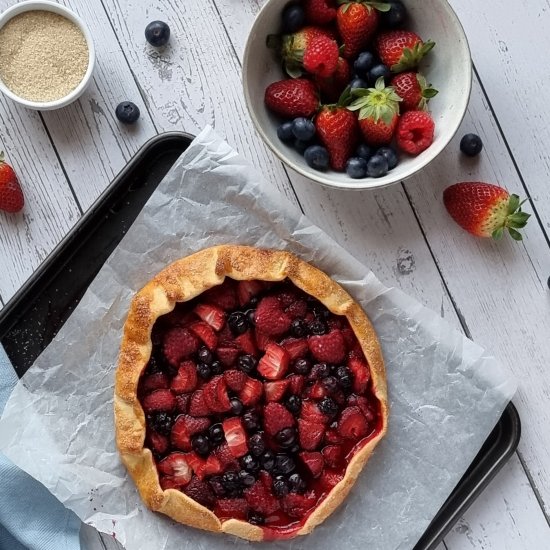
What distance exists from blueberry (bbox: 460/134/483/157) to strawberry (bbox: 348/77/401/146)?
0.98ft

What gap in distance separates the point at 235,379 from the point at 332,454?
0.34m

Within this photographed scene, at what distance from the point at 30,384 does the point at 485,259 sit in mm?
1364

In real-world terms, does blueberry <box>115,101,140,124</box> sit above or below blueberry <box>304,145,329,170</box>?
above

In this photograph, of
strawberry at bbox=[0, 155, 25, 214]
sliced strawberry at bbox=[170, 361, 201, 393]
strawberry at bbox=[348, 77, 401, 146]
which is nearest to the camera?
strawberry at bbox=[348, 77, 401, 146]

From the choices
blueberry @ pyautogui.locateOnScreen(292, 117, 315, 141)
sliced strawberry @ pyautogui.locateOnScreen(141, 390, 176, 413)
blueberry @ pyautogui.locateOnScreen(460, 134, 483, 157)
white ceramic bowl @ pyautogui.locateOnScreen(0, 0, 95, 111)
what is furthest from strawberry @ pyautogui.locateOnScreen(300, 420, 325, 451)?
white ceramic bowl @ pyautogui.locateOnScreen(0, 0, 95, 111)

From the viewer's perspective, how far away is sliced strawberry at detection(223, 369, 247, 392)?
226cm

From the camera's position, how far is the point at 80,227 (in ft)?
7.79

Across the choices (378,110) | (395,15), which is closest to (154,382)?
(378,110)

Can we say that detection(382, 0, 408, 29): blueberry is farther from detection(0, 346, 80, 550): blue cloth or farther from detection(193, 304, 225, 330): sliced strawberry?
detection(0, 346, 80, 550): blue cloth

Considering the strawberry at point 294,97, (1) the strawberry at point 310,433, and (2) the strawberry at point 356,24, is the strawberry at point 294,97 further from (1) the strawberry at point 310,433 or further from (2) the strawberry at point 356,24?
(1) the strawberry at point 310,433

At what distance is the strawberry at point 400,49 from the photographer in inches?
87.6

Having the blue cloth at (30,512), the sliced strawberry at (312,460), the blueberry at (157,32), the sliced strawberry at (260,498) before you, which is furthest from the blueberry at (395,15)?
the blue cloth at (30,512)

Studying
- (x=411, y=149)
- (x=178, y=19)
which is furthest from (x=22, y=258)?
(x=411, y=149)

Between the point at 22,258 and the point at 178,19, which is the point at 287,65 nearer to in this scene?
the point at 178,19
